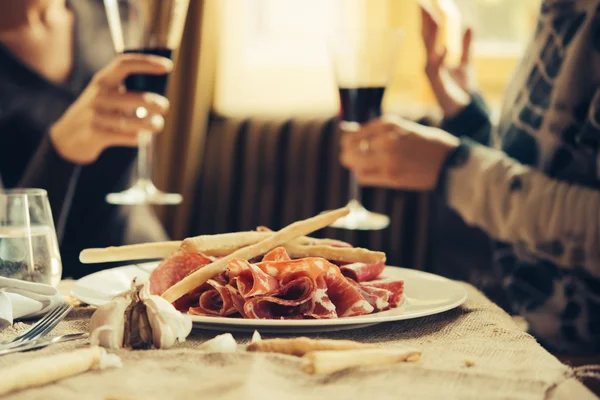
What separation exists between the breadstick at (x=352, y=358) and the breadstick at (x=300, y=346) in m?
0.02

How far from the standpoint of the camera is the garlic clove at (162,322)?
0.57 m

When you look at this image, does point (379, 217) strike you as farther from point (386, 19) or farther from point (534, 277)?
point (386, 19)

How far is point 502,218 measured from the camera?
56.6 inches

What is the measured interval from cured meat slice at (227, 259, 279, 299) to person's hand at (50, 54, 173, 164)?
2.40ft

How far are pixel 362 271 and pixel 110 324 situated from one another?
0.26 metres

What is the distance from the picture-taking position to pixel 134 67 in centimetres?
128

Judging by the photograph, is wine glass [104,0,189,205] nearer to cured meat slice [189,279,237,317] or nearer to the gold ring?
the gold ring

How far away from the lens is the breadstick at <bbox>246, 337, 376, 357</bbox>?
1.74 feet

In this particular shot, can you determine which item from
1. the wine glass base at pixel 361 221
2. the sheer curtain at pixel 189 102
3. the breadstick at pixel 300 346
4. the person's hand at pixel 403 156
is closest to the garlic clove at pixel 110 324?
the breadstick at pixel 300 346

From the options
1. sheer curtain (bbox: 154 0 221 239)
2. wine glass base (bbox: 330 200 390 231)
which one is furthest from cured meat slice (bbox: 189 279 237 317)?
sheer curtain (bbox: 154 0 221 239)

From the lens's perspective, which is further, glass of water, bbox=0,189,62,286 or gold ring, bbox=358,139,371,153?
gold ring, bbox=358,139,371,153

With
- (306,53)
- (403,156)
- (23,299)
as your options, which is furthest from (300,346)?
(306,53)

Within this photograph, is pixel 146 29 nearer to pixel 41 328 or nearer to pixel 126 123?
pixel 126 123

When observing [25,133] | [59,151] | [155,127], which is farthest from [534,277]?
[25,133]
